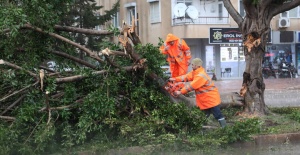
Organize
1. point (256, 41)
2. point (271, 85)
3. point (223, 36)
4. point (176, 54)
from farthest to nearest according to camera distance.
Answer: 1. point (223, 36)
2. point (271, 85)
3. point (256, 41)
4. point (176, 54)

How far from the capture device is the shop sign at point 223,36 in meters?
31.1

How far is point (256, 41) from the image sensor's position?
9734 mm

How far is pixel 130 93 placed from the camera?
7930 millimetres

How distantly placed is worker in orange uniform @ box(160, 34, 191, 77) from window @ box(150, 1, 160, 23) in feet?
74.0

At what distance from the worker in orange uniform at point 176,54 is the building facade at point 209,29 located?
20915mm

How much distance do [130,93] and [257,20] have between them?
137 inches

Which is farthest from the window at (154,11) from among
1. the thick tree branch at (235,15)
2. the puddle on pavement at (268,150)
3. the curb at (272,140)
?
the puddle on pavement at (268,150)

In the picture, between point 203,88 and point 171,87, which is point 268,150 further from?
point 171,87

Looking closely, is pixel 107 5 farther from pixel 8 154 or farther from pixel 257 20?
pixel 8 154

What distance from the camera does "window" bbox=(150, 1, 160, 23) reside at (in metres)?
31.8

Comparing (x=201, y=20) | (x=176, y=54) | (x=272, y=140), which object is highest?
(x=201, y=20)

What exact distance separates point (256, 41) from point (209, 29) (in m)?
21.4

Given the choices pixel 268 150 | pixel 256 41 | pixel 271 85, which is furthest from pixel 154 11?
pixel 268 150

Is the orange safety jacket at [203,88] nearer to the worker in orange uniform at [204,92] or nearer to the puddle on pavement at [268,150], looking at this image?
the worker in orange uniform at [204,92]
